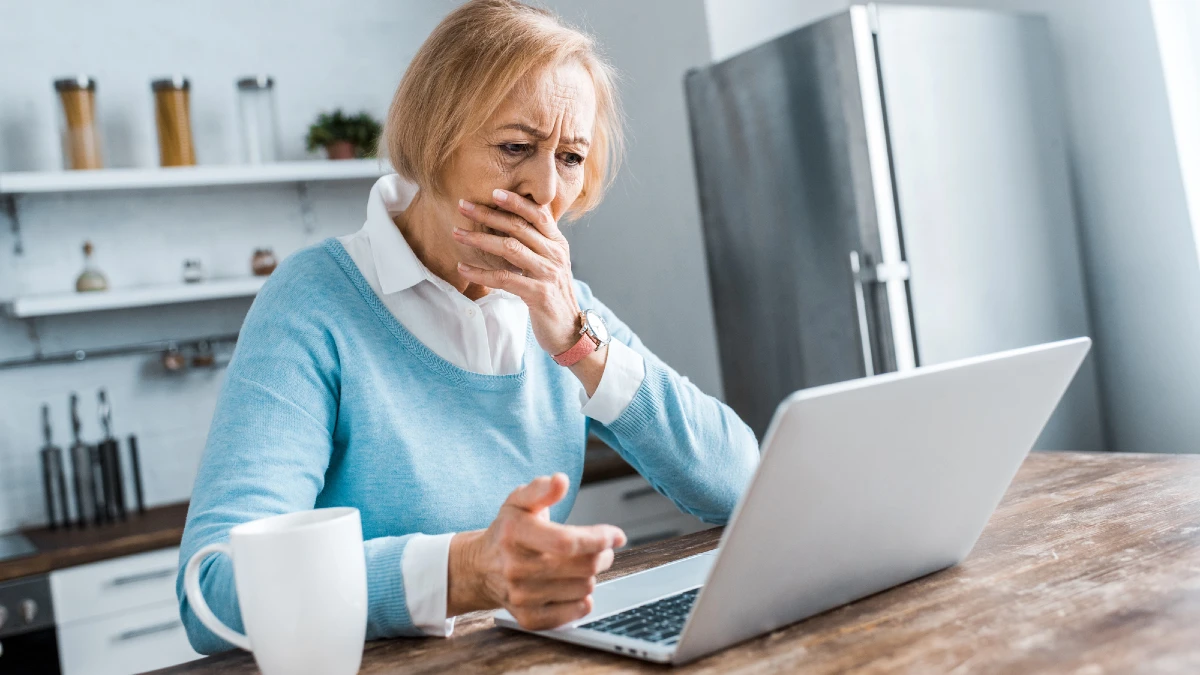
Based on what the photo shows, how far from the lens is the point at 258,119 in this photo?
Result: 2766 millimetres

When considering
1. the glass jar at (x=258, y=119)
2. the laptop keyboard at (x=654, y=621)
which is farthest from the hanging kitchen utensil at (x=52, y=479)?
the laptop keyboard at (x=654, y=621)

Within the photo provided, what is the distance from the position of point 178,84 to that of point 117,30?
33cm

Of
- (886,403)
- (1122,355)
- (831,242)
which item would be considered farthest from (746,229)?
Answer: (886,403)

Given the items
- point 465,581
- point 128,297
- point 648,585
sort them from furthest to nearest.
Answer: point 128,297 → point 648,585 → point 465,581

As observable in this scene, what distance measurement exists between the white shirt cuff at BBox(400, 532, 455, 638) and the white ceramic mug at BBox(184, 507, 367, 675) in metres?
0.09

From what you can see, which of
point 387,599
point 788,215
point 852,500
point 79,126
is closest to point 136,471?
point 79,126

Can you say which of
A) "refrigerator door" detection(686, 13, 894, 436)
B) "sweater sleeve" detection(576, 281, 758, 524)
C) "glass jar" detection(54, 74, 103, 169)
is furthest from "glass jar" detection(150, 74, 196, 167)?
"sweater sleeve" detection(576, 281, 758, 524)

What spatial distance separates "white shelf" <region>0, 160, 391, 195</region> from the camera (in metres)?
2.41

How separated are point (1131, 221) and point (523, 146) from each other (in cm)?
185

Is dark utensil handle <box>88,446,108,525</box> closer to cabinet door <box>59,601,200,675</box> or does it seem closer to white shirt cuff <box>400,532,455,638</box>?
cabinet door <box>59,601,200,675</box>

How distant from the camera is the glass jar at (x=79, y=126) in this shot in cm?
248

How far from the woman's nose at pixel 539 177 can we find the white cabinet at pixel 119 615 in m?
1.37

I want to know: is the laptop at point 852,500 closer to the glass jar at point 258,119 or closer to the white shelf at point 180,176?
the white shelf at point 180,176

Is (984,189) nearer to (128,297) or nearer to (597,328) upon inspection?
(597,328)
